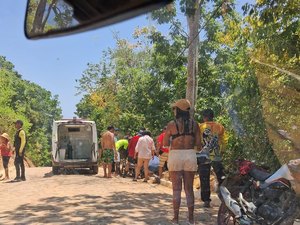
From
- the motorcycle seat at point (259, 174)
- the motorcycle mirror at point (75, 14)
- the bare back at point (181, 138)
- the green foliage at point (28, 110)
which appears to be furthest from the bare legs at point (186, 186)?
the green foliage at point (28, 110)

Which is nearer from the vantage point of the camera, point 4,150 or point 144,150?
point 144,150

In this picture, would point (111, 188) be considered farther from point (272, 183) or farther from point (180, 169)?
point (272, 183)

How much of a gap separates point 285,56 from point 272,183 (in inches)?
120

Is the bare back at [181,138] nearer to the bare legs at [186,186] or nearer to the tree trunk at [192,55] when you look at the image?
the bare legs at [186,186]

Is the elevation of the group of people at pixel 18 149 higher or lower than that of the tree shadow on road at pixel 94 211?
higher

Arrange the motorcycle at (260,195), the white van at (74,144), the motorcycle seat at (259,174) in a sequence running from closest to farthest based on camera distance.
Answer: the motorcycle at (260,195) → the motorcycle seat at (259,174) → the white van at (74,144)

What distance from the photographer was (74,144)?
54.9 feet

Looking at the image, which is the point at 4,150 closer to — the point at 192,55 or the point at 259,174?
the point at 192,55

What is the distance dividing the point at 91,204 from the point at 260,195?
11.4ft

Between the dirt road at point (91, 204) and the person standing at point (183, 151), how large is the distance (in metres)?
0.50

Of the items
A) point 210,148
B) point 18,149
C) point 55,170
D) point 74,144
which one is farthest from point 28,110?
point 210,148

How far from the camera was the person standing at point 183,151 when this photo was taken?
602 cm

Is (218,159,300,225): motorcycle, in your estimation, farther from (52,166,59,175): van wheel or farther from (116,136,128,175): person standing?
(52,166,59,175): van wheel

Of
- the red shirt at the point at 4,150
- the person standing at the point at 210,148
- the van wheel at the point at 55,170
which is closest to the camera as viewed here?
the person standing at the point at 210,148
